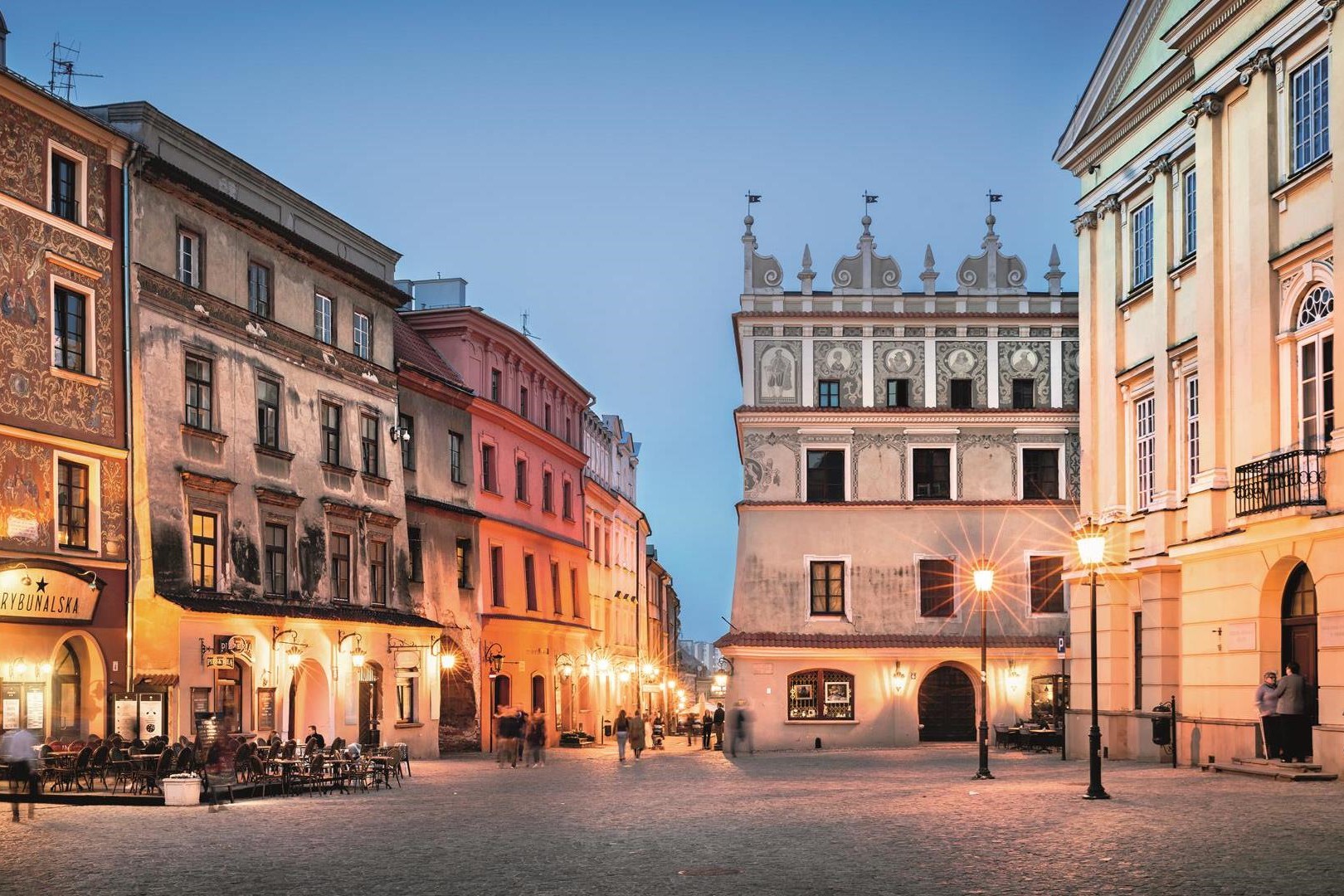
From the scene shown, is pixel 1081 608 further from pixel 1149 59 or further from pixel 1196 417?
pixel 1149 59

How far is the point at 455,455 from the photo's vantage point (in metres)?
49.4

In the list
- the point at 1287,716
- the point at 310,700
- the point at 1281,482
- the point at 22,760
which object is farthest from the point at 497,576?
the point at 1281,482

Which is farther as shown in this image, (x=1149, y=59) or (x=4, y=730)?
(x=1149, y=59)

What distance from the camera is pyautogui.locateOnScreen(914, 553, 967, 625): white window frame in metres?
51.7

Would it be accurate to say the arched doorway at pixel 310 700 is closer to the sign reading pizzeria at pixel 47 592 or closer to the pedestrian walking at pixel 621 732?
the sign reading pizzeria at pixel 47 592

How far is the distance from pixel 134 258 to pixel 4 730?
32.9 ft

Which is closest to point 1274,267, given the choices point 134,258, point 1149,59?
point 1149,59

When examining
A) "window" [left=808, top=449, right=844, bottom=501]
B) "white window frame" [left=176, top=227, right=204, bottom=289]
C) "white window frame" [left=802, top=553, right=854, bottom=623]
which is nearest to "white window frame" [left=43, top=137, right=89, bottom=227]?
"white window frame" [left=176, top=227, right=204, bottom=289]

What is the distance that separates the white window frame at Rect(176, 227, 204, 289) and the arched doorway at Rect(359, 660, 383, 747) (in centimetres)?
1125

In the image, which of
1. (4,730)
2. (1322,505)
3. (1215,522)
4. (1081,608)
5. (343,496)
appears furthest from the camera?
(343,496)

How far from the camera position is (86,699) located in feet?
94.6

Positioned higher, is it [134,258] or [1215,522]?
[134,258]

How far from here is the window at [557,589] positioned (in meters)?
58.3

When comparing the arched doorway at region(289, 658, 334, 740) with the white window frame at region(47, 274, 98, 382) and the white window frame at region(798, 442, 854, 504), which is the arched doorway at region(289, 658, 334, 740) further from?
the white window frame at region(798, 442, 854, 504)
